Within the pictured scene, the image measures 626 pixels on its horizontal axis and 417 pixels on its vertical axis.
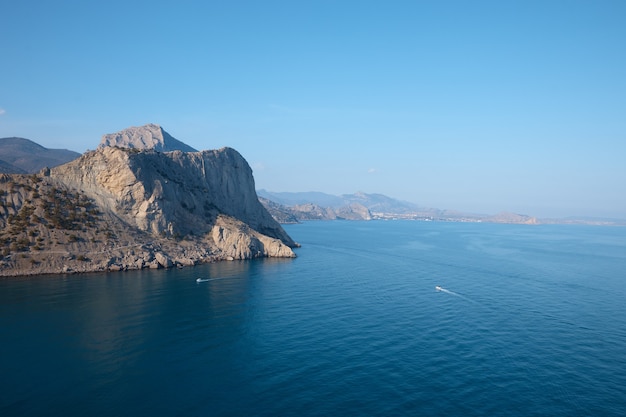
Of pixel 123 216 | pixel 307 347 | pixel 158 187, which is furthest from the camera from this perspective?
pixel 158 187

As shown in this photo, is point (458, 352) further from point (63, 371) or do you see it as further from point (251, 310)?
point (63, 371)

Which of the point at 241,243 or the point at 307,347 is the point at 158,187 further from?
the point at 307,347

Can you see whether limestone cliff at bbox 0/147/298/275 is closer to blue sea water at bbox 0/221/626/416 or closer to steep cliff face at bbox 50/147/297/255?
steep cliff face at bbox 50/147/297/255

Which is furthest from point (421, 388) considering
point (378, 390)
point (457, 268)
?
point (457, 268)

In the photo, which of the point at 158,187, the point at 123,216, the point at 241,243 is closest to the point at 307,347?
the point at 241,243

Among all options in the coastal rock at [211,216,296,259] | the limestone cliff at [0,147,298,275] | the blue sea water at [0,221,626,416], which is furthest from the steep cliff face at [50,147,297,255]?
the blue sea water at [0,221,626,416]

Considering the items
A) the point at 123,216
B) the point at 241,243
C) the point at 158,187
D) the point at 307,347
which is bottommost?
the point at 307,347
